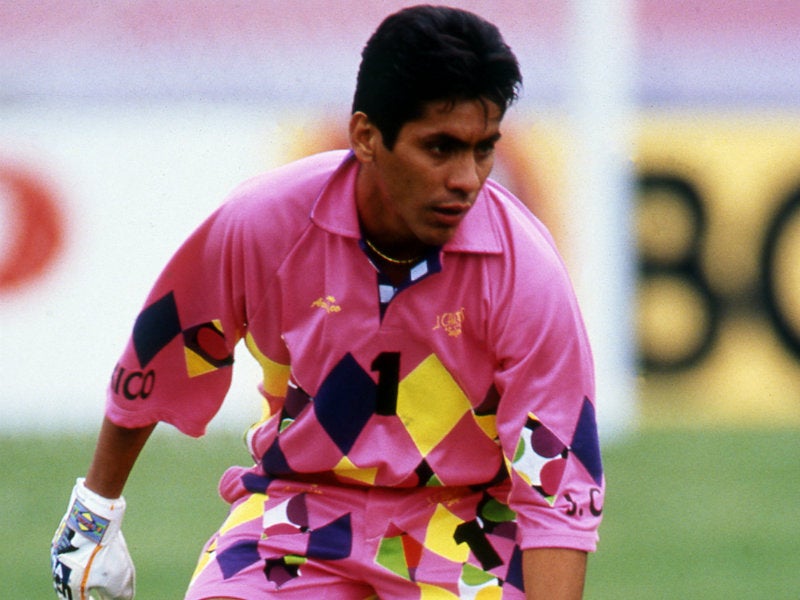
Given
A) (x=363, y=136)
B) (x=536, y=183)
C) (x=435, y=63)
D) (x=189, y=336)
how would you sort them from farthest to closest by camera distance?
(x=536, y=183) → (x=189, y=336) → (x=363, y=136) → (x=435, y=63)

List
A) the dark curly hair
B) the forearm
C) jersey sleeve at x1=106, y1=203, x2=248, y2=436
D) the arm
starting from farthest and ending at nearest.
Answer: the forearm
jersey sleeve at x1=106, y1=203, x2=248, y2=436
the arm
the dark curly hair

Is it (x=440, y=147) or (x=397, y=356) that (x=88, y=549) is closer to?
(x=397, y=356)

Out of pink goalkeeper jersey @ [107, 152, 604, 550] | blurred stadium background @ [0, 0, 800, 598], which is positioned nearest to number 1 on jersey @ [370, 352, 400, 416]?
pink goalkeeper jersey @ [107, 152, 604, 550]

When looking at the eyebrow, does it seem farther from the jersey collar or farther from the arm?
the arm

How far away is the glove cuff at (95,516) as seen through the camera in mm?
4363

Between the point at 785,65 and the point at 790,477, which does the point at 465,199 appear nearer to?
the point at 790,477

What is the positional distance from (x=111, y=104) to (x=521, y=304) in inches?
210

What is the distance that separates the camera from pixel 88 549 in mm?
4375

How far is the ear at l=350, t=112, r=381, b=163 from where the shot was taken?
3.98m

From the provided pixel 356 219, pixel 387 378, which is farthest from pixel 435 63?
pixel 387 378

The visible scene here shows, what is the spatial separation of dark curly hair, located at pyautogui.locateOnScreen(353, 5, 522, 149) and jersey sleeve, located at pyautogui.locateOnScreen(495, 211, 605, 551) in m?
0.39

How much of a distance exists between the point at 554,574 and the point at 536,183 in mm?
5392

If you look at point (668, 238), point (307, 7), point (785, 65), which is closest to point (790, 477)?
point (668, 238)

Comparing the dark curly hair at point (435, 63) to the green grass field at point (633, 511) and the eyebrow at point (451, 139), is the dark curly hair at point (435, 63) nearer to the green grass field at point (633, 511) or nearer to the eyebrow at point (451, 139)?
the eyebrow at point (451, 139)
